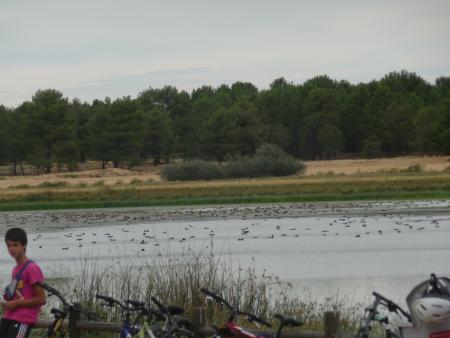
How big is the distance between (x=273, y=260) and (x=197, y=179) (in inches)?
2469

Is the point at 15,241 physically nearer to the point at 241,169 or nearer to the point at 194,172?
the point at 241,169

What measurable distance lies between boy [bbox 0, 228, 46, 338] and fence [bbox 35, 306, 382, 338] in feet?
3.80

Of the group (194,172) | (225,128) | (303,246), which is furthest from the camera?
(225,128)

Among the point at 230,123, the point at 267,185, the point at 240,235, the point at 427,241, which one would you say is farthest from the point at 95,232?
the point at 230,123

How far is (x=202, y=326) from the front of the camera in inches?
397

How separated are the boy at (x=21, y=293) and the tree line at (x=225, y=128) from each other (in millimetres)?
114490

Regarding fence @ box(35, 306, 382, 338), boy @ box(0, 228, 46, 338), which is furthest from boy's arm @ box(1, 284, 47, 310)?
fence @ box(35, 306, 382, 338)

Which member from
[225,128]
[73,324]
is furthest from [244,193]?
[73,324]

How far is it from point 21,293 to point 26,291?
0.06 meters

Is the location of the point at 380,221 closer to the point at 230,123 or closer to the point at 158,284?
the point at 158,284

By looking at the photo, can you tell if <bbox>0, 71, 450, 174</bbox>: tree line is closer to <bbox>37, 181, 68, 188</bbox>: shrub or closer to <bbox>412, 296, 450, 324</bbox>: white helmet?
<bbox>37, 181, 68, 188</bbox>: shrub

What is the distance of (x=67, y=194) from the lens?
76000 millimetres

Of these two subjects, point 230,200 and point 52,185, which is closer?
point 230,200

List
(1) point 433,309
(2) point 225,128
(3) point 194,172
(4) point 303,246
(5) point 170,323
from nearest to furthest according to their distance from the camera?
1. (1) point 433,309
2. (5) point 170,323
3. (4) point 303,246
4. (3) point 194,172
5. (2) point 225,128
